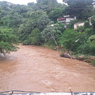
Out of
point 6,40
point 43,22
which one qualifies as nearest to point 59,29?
point 43,22

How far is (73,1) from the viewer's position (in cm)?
2612

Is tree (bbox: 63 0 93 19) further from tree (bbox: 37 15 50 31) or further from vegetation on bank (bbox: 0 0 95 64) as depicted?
tree (bbox: 37 15 50 31)

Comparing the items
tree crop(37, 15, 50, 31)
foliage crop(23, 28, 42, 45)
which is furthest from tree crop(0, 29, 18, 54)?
tree crop(37, 15, 50, 31)

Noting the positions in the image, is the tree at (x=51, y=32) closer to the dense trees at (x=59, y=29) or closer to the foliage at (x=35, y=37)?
the dense trees at (x=59, y=29)

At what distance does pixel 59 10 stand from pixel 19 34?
12.2 meters

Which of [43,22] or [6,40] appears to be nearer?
[6,40]

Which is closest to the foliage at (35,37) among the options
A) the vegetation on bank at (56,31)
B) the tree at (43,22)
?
the vegetation on bank at (56,31)

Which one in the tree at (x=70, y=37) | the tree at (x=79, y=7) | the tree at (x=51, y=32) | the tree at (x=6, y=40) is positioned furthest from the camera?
the tree at (x=79, y=7)

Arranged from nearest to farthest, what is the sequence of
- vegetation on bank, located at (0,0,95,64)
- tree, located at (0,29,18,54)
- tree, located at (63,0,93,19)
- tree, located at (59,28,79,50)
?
tree, located at (0,29,18,54), vegetation on bank, located at (0,0,95,64), tree, located at (59,28,79,50), tree, located at (63,0,93,19)

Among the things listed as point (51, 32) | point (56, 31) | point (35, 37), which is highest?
point (56, 31)

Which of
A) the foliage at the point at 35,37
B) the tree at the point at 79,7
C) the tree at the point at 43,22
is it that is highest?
the tree at the point at 79,7

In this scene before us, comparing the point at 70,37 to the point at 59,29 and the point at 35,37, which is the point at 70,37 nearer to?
the point at 59,29

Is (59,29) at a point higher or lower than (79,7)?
lower

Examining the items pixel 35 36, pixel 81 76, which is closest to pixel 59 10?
pixel 35 36
